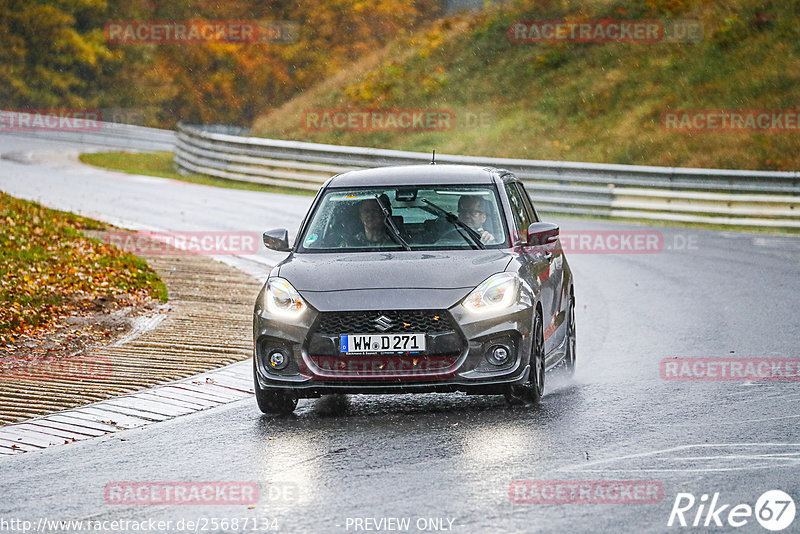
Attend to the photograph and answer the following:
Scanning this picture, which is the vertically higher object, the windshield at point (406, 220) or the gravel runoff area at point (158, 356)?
the windshield at point (406, 220)

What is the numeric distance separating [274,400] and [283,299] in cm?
70

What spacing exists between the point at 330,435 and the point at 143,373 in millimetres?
2687

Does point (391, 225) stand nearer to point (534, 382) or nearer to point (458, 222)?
point (458, 222)

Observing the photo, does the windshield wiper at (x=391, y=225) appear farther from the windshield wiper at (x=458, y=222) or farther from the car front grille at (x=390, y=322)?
the car front grille at (x=390, y=322)

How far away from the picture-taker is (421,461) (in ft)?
24.3

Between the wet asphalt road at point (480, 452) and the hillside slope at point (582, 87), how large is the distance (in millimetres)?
21911

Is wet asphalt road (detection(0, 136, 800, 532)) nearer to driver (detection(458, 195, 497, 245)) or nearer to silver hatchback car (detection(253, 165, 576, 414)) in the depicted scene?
silver hatchback car (detection(253, 165, 576, 414))

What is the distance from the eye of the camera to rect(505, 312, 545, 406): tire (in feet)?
29.0

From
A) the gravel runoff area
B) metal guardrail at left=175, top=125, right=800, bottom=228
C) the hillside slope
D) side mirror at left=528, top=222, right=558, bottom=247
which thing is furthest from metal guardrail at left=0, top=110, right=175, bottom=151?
side mirror at left=528, top=222, right=558, bottom=247

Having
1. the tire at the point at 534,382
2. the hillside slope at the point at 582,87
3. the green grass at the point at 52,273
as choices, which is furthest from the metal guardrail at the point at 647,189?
the tire at the point at 534,382

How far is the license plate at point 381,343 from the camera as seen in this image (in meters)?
8.45

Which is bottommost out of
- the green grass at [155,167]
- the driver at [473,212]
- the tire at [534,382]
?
the green grass at [155,167]

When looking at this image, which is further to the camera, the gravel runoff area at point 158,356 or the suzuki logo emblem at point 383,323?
the gravel runoff area at point 158,356

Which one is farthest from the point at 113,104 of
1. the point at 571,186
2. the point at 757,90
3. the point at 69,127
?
the point at 571,186
